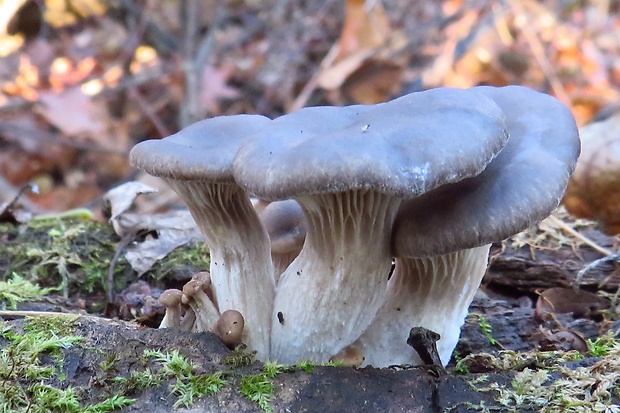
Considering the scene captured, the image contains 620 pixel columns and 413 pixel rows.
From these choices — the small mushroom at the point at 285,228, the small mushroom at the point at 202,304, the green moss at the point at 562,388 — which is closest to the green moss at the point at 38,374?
the small mushroom at the point at 202,304

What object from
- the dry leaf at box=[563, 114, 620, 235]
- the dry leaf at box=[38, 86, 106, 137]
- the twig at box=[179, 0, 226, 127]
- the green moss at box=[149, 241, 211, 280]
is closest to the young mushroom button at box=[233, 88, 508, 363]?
the green moss at box=[149, 241, 211, 280]

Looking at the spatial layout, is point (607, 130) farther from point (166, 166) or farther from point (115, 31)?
point (115, 31)

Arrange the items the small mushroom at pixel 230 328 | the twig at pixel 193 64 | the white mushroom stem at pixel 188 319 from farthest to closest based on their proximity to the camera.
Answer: the twig at pixel 193 64
the white mushroom stem at pixel 188 319
the small mushroom at pixel 230 328

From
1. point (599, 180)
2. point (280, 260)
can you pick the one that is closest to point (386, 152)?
point (280, 260)

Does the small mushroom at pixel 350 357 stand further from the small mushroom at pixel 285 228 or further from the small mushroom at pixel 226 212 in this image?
the small mushroom at pixel 285 228

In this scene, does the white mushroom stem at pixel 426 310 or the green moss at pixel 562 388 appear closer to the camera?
the green moss at pixel 562 388

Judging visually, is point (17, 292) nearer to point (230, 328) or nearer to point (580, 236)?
point (230, 328)
